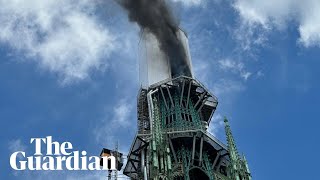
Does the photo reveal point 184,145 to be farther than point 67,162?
Yes

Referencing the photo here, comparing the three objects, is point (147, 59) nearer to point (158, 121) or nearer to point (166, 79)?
point (166, 79)

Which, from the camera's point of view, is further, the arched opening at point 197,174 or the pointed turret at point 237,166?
the arched opening at point 197,174

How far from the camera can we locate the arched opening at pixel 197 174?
8559cm

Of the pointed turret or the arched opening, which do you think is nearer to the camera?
the pointed turret

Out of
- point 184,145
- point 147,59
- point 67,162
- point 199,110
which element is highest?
point 147,59

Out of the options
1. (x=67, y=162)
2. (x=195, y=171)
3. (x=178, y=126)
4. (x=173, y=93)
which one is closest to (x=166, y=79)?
(x=173, y=93)

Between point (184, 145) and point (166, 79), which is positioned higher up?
point (166, 79)

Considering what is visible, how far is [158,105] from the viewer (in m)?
97.2

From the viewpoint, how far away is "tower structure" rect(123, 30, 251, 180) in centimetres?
8300

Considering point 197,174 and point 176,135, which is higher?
point 176,135

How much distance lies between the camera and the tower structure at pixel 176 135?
83.0m

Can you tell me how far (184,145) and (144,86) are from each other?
1749cm

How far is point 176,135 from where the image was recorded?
8738cm

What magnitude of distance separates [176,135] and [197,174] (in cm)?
679
